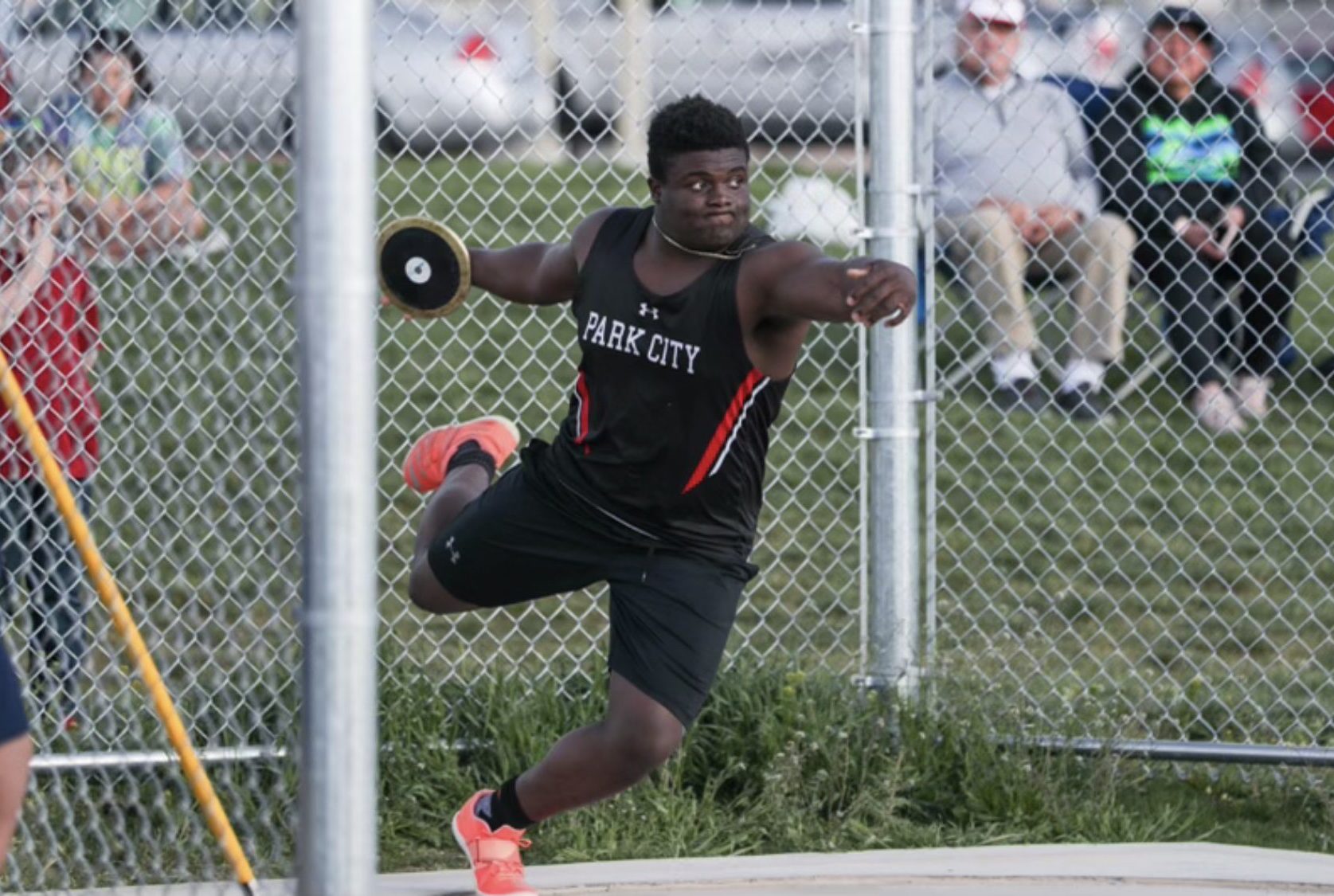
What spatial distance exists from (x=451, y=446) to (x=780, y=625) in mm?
2248

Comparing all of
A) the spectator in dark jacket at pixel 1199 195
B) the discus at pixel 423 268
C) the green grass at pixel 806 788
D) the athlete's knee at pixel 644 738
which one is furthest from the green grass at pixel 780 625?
the athlete's knee at pixel 644 738

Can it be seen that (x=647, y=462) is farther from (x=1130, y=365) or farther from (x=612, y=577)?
(x=1130, y=365)

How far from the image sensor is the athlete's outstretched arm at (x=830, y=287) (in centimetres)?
360

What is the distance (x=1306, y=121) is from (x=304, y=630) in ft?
32.1

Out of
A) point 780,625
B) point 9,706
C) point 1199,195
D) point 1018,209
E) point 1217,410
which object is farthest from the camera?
point 1217,410

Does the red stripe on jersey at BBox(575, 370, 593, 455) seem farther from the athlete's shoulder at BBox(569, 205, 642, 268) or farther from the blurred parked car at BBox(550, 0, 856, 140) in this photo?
the blurred parked car at BBox(550, 0, 856, 140)

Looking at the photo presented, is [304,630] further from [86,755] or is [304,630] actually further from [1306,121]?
[1306,121]

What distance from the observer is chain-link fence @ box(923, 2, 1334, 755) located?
22.3ft

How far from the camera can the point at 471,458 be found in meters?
4.95

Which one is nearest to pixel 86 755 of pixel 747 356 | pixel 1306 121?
pixel 747 356

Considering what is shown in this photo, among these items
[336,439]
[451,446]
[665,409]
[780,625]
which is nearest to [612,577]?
[665,409]

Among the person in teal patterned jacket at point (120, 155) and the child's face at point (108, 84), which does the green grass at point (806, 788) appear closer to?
the person in teal patterned jacket at point (120, 155)

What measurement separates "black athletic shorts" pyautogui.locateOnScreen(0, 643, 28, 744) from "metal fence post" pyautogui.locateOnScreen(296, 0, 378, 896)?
3.00 feet

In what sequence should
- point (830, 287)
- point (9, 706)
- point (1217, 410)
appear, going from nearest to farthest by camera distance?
point (9, 706) < point (830, 287) < point (1217, 410)
